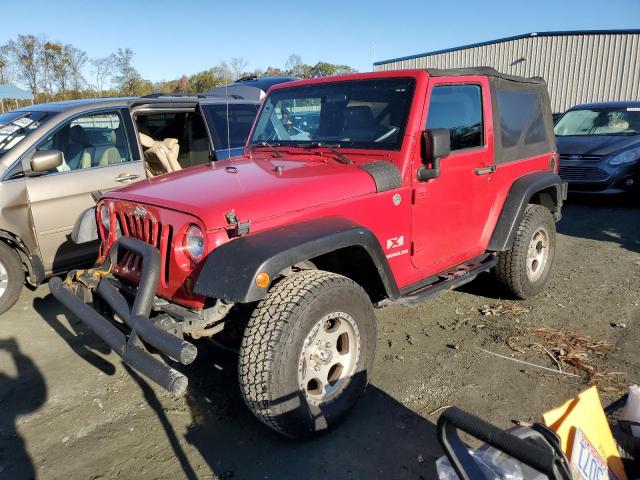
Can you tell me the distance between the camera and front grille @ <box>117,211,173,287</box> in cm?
268

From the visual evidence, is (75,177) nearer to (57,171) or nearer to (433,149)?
(57,171)

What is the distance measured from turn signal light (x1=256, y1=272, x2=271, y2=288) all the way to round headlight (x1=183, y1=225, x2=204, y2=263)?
423 millimetres

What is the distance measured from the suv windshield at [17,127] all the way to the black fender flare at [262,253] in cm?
314

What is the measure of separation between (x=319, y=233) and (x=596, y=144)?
7.96 m

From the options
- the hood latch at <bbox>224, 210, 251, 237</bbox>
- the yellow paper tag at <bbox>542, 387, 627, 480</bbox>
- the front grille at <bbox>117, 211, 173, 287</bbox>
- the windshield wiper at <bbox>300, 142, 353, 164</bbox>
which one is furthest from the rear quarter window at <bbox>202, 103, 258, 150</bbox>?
the yellow paper tag at <bbox>542, 387, 627, 480</bbox>

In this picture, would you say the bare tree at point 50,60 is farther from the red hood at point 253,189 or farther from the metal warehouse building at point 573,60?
the red hood at point 253,189

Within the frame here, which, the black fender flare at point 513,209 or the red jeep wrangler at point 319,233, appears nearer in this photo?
the red jeep wrangler at point 319,233

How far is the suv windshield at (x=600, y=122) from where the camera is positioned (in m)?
9.05

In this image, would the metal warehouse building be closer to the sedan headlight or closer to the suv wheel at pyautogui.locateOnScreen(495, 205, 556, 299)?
the sedan headlight

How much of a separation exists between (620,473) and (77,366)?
11.2 feet

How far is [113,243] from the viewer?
3049mm

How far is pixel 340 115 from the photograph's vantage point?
12.0ft

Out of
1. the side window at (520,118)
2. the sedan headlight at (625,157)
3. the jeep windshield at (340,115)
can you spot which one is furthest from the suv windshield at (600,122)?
the jeep windshield at (340,115)

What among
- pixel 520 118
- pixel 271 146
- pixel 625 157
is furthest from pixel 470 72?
pixel 625 157
